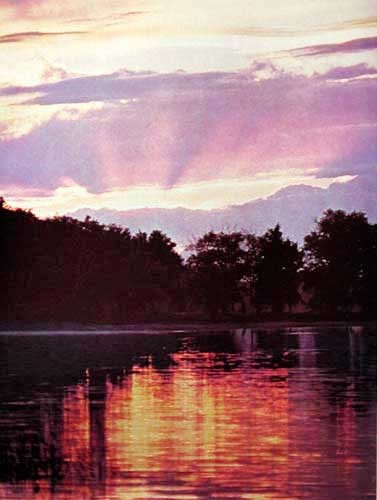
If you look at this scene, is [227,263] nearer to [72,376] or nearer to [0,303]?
[0,303]

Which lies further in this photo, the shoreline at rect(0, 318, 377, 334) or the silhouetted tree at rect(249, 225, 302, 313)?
the silhouetted tree at rect(249, 225, 302, 313)

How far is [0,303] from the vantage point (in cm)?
7981

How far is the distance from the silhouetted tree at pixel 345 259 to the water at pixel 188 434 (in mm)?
82163

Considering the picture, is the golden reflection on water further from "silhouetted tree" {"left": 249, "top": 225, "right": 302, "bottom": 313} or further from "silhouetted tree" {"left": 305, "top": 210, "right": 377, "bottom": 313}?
"silhouetted tree" {"left": 249, "top": 225, "right": 302, "bottom": 313}

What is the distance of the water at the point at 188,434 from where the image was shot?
39.0ft

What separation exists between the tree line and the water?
172ft

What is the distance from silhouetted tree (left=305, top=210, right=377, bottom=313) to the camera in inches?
4397

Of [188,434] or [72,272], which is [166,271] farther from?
[188,434]

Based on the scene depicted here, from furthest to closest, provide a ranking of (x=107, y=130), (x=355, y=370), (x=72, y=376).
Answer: (x=107, y=130) < (x=355, y=370) < (x=72, y=376)

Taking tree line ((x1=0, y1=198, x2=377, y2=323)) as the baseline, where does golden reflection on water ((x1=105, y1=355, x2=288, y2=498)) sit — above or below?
below

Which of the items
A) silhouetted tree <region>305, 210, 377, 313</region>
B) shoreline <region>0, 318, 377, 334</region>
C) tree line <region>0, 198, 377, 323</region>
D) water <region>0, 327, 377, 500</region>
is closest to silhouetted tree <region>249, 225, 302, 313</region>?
tree line <region>0, 198, 377, 323</region>

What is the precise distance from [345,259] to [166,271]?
17.8 m

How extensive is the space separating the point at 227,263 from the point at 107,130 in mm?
60404

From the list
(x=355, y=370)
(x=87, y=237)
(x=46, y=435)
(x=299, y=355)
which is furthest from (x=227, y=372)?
(x=87, y=237)
